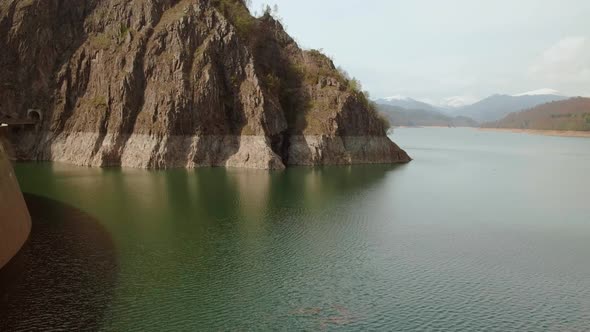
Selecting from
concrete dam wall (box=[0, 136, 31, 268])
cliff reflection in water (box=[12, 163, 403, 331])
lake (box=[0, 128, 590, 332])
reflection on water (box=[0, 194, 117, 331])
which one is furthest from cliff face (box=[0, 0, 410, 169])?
reflection on water (box=[0, 194, 117, 331])

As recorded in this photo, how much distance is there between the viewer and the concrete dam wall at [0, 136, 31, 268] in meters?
29.5

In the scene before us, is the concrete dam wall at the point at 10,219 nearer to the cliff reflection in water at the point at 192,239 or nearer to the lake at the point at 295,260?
the lake at the point at 295,260

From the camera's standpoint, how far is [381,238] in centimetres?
3975

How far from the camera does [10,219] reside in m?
31.5

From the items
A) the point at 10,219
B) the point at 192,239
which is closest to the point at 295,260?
the point at 192,239

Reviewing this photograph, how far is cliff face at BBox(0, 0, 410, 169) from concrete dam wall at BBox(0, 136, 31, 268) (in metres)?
45.1

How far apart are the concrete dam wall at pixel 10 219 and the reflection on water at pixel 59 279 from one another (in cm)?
71

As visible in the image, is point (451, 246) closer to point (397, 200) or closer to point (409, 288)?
point (409, 288)

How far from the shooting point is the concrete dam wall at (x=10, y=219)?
29.5m

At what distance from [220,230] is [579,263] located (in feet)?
95.1

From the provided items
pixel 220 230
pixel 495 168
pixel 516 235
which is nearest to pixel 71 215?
pixel 220 230

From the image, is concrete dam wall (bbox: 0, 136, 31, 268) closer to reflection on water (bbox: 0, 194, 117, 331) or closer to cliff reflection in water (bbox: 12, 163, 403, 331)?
reflection on water (bbox: 0, 194, 117, 331)

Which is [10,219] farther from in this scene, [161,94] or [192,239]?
[161,94]

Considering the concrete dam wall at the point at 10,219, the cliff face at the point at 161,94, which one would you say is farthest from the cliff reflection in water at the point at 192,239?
the cliff face at the point at 161,94
